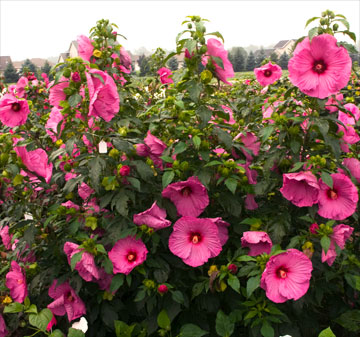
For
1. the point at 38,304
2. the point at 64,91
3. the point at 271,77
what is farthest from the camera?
the point at 271,77

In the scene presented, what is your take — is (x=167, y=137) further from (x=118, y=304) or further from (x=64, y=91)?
(x=118, y=304)

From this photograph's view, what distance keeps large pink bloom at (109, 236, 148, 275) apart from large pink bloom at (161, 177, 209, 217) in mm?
247

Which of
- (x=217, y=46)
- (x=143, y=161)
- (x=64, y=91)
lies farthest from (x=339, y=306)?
(x=64, y=91)

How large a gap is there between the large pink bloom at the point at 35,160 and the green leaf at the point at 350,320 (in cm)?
165

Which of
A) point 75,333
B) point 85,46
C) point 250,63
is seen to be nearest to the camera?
point 75,333

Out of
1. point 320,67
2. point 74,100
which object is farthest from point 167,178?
point 320,67

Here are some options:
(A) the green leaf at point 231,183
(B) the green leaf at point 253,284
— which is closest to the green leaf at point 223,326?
(B) the green leaf at point 253,284

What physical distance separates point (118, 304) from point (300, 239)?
93cm

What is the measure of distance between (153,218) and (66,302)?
657 mm

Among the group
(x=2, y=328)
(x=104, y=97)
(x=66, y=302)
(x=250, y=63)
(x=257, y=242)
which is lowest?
(x=250, y=63)

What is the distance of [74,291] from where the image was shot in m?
1.88

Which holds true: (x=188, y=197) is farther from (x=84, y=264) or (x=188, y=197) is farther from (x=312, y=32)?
(x=312, y=32)

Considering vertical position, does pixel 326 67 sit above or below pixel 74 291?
above

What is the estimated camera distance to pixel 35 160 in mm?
1805
